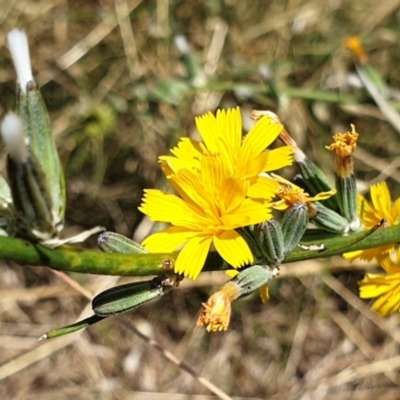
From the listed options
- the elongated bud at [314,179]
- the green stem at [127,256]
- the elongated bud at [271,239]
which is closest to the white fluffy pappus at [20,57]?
the green stem at [127,256]

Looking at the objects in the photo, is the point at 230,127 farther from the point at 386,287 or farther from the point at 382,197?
the point at 386,287

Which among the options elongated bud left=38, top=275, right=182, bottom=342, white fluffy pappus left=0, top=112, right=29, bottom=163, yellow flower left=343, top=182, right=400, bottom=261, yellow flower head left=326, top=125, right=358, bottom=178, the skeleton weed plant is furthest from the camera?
yellow flower left=343, top=182, right=400, bottom=261

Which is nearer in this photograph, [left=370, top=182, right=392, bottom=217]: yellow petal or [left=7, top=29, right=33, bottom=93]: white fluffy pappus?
[left=7, top=29, right=33, bottom=93]: white fluffy pappus

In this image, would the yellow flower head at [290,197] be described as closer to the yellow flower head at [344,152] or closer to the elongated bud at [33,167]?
the yellow flower head at [344,152]

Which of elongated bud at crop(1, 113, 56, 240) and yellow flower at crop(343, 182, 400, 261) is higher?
elongated bud at crop(1, 113, 56, 240)

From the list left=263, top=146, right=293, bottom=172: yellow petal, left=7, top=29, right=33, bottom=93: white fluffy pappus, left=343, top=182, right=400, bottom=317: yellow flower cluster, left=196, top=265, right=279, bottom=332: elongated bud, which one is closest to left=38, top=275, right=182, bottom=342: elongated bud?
left=196, top=265, right=279, bottom=332: elongated bud

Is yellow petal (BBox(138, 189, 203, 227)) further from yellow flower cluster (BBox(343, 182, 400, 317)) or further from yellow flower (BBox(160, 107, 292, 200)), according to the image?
yellow flower cluster (BBox(343, 182, 400, 317))

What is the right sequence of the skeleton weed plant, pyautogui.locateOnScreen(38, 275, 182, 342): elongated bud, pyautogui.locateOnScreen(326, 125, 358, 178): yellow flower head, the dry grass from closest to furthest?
the skeleton weed plant < pyautogui.locateOnScreen(38, 275, 182, 342): elongated bud < pyautogui.locateOnScreen(326, 125, 358, 178): yellow flower head < the dry grass
